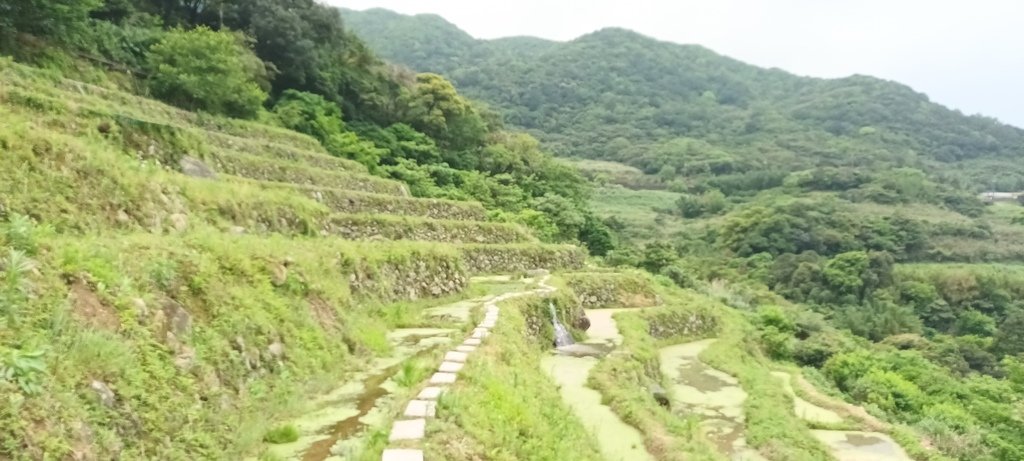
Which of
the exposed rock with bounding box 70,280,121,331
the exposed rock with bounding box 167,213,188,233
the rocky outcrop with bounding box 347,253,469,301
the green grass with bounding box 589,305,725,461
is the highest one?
the exposed rock with bounding box 70,280,121,331

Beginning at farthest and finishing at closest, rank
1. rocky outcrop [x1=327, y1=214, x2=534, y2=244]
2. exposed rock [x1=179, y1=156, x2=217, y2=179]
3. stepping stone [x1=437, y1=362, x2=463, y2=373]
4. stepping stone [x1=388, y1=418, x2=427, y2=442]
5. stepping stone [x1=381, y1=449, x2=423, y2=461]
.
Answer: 1. rocky outcrop [x1=327, y1=214, x2=534, y2=244]
2. exposed rock [x1=179, y1=156, x2=217, y2=179]
3. stepping stone [x1=437, y1=362, x2=463, y2=373]
4. stepping stone [x1=388, y1=418, x2=427, y2=442]
5. stepping stone [x1=381, y1=449, x2=423, y2=461]

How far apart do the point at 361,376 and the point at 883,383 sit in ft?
57.3

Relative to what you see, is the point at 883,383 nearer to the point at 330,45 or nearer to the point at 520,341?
the point at 520,341

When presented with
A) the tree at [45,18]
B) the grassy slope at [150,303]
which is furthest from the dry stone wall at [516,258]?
the tree at [45,18]

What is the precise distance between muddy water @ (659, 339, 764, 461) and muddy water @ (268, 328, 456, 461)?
5.38 metres

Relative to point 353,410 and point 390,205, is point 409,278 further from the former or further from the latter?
point 353,410

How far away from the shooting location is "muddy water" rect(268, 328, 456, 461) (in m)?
5.62

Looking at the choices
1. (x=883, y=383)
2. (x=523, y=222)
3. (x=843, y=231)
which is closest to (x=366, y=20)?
(x=843, y=231)

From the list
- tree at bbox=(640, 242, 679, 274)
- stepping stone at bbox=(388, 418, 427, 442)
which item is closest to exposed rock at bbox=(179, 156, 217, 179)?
stepping stone at bbox=(388, 418, 427, 442)

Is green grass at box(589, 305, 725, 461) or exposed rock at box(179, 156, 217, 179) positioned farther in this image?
exposed rock at box(179, 156, 217, 179)

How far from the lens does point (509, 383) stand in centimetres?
790

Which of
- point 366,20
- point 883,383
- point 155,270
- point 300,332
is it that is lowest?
point 883,383

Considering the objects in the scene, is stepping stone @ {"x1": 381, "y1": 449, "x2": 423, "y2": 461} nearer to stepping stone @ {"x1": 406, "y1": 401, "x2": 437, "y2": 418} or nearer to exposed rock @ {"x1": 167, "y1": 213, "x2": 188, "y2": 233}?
stepping stone @ {"x1": 406, "y1": 401, "x2": 437, "y2": 418}

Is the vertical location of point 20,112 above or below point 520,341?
above
